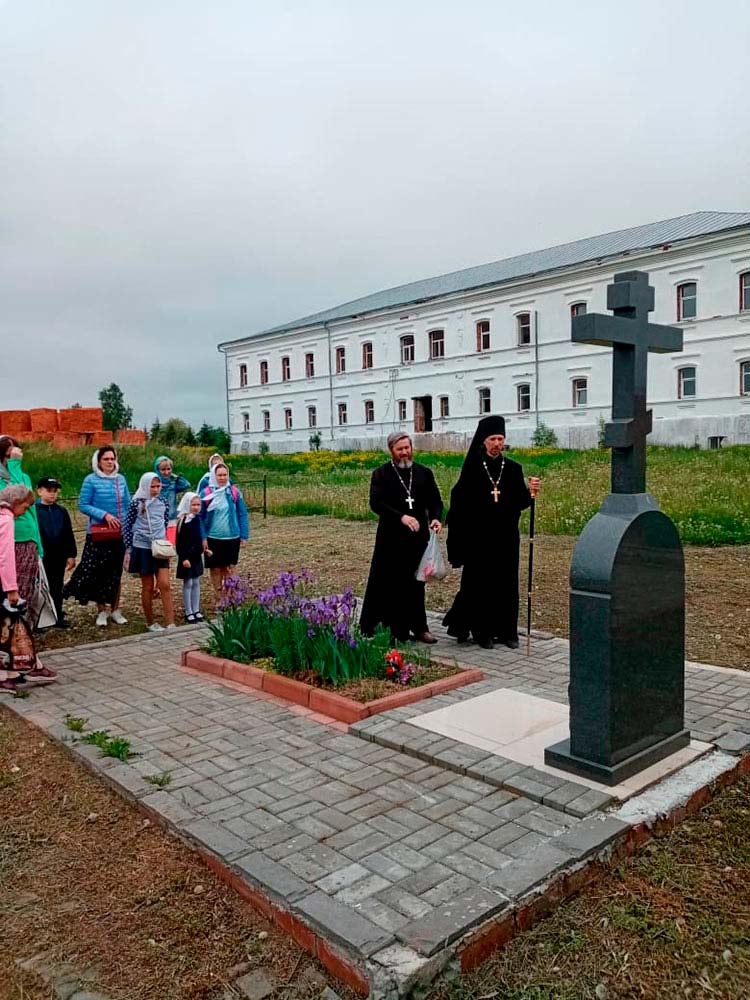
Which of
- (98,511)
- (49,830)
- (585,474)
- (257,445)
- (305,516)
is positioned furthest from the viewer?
(257,445)

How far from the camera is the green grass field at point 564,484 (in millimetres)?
14484

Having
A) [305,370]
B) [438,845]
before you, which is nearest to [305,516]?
[438,845]

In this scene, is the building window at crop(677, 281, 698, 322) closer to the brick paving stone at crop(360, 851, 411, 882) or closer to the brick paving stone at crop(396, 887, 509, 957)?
the brick paving stone at crop(360, 851, 411, 882)

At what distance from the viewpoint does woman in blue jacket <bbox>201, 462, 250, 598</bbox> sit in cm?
889

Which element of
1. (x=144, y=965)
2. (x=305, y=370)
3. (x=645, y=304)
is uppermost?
(x=305, y=370)

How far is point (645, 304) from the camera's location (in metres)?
4.43

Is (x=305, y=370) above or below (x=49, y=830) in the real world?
above

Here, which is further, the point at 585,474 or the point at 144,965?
the point at 585,474

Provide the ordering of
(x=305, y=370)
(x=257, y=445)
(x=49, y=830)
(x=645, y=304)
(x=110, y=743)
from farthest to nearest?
(x=257, y=445) < (x=305, y=370) < (x=110, y=743) < (x=645, y=304) < (x=49, y=830)

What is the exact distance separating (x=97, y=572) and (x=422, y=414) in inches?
1540

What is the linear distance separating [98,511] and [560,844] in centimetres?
617

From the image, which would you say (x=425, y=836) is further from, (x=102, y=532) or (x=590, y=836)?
(x=102, y=532)

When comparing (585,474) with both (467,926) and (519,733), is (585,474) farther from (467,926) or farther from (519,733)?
(467,926)

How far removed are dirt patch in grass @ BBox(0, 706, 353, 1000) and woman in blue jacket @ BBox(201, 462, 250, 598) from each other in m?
4.52
